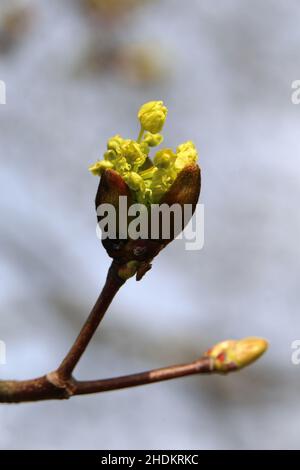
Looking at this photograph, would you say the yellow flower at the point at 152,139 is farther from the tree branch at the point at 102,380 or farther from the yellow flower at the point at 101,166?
the tree branch at the point at 102,380

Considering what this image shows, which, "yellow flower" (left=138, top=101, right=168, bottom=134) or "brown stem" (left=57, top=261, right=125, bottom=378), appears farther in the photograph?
"yellow flower" (left=138, top=101, right=168, bottom=134)

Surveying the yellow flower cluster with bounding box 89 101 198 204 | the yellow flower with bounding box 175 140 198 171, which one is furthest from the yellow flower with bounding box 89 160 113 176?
the yellow flower with bounding box 175 140 198 171

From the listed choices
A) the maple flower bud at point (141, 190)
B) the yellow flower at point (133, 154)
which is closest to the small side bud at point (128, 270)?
the maple flower bud at point (141, 190)

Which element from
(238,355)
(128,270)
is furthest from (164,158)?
(238,355)

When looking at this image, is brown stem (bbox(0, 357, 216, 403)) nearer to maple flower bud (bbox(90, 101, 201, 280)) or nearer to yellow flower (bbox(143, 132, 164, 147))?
maple flower bud (bbox(90, 101, 201, 280))

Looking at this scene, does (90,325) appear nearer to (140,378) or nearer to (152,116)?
(140,378)

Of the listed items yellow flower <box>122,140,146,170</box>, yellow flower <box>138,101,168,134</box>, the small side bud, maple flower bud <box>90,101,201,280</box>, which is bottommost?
the small side bud
